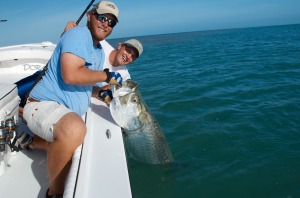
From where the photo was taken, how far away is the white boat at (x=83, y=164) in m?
2.11

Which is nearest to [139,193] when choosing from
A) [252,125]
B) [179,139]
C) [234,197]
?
[234,197]

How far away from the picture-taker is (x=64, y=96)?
291 centimetres

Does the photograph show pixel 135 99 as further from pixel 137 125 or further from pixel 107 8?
pixel 107 8

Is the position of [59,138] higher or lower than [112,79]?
lower

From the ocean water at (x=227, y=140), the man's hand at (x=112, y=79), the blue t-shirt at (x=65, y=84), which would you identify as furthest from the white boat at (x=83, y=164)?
the ocean water at (x=227, y=140)

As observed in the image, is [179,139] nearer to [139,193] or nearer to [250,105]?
[139,193]

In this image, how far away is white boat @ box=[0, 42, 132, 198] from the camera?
82.9 inches

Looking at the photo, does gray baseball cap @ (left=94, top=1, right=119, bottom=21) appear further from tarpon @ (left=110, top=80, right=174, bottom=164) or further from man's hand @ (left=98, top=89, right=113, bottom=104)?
man's hand @ (left=98, top=89, right=113, bottom=104)

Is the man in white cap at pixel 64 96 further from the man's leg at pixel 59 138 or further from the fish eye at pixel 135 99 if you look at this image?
the fish eye at pixel 135 99

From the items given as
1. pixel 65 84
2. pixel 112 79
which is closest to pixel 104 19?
pixel 112 79

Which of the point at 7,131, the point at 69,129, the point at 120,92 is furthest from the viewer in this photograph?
the point at 120,92

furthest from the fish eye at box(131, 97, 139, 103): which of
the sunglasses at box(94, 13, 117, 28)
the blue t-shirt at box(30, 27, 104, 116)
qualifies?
the sunglasses at box(94, 13, 117, 28)

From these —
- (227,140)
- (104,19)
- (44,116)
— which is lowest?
(227,140)

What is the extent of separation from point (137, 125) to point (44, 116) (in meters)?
1.20
